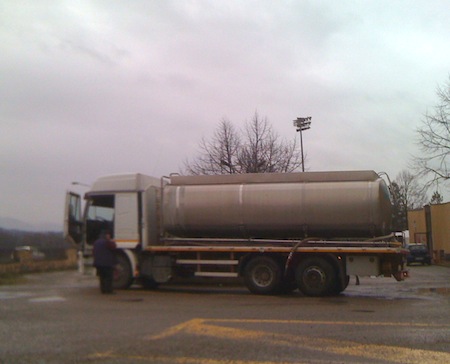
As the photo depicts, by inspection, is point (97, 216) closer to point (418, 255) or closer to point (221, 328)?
point (221, 328)

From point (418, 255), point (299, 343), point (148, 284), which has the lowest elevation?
point (418, 255)

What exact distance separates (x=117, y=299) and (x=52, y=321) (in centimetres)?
350

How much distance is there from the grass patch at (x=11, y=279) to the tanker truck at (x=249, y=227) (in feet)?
13.4

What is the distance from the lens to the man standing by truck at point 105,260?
14305 mm

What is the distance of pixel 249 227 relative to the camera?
1451 centimetres

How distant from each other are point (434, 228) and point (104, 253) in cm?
3271

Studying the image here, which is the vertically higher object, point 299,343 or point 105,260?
point 105,260

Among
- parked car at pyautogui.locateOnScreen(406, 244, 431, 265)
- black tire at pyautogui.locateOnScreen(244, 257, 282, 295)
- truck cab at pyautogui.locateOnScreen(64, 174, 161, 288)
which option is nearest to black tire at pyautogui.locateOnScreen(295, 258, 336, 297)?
black tire at pyautogui.locateOnScreen(244, 257, 282, 295)

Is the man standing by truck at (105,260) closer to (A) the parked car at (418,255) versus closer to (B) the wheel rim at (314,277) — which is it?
(B) the wheel rim at (314,277)

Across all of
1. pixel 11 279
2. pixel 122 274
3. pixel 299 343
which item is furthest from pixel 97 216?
pixel 299 343

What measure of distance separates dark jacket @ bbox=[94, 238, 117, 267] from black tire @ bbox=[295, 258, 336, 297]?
4828 mm

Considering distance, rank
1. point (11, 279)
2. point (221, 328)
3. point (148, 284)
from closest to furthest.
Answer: point (221, 328)
point (148, 284)
point (11, 279)

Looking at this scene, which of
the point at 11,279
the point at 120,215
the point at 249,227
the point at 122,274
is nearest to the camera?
the point at 249,227

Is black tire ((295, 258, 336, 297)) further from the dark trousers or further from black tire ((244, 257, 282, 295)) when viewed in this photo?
the dark trousers
